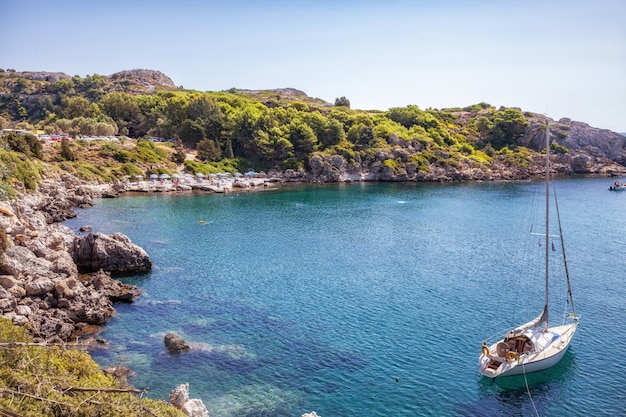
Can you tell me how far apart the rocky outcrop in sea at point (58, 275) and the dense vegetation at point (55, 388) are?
958 centimetres

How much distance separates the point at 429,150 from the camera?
6826 inches

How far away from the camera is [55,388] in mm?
21812

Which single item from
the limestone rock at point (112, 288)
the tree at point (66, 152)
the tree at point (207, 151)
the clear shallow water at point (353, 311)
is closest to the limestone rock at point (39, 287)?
the limestone rock at point (112, 288)

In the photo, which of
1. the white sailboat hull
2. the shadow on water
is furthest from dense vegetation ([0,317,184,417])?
the white sailboat hull

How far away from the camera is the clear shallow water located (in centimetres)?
3575

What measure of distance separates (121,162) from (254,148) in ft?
146

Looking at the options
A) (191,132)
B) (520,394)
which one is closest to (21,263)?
(520,394)

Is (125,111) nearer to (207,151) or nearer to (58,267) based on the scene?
(207,151)

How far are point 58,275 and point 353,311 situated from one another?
31.4 metres

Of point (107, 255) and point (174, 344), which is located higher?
point (107, 255)

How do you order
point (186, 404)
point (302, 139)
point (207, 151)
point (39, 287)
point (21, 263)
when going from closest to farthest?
point (186, 404), point (39, 287), point (21, 263), point (207, 151), point (302, 139)

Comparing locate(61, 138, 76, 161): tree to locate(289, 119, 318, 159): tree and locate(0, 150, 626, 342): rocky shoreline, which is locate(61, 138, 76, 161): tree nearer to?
locate(0, 150, 626, 342): rocky shoreline

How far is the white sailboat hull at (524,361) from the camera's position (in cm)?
3738

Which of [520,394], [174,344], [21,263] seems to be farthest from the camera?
[21,263]
